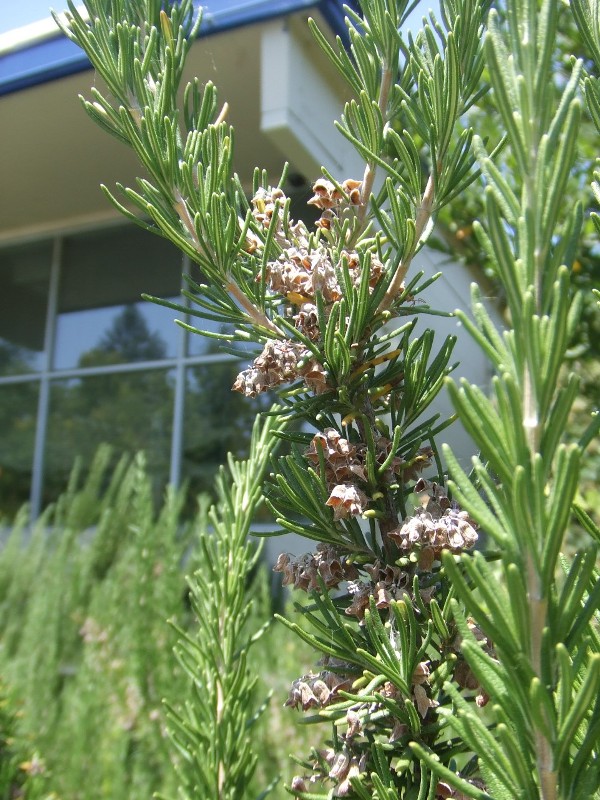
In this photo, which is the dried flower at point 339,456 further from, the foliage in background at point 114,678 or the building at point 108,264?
the building at point 108,264

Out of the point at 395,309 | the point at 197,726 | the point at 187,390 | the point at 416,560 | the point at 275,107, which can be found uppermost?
the point at 275,107

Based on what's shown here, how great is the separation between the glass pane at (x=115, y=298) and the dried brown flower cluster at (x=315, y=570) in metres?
3.03

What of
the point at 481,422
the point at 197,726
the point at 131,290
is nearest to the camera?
the point at 481,422

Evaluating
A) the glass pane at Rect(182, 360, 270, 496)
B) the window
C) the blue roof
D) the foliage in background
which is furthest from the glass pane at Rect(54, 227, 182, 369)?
the foliage in background

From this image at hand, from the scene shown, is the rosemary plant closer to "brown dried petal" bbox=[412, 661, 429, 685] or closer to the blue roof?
"brown dried petal" bbox=[412, 661, 429, 685]

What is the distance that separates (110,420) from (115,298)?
0.60 m

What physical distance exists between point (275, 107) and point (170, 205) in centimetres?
155

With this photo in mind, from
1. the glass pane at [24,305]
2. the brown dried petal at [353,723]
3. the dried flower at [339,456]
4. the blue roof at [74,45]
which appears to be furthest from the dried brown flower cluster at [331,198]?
the glass pane at [24,305]

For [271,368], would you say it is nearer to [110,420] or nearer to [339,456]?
[339,456]

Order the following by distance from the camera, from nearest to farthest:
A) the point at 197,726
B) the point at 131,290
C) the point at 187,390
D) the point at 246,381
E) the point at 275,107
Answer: the point at 246,381
the point at 197,726
the point at 275,107
the point at 187,390
the point at 131,290

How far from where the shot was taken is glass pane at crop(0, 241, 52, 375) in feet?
12.6

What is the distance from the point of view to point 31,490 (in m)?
3.67

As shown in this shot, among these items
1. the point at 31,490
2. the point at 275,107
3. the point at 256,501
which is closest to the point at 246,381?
the point at 256,501

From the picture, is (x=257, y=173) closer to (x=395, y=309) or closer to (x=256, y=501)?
(x=395, y=309)
